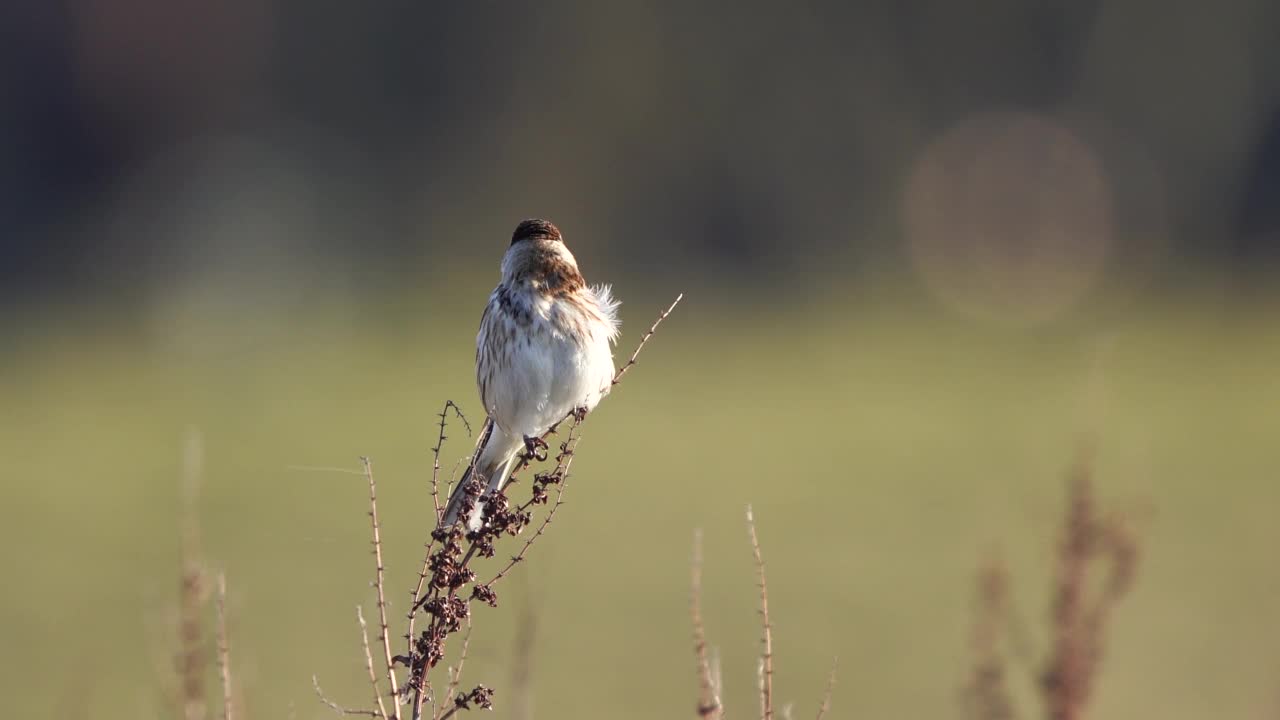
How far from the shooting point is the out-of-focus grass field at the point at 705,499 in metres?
18.8

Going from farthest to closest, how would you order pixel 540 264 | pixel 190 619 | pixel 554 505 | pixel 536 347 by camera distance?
pixel 540 264
pixel 536 347
pixel 554 505
pixel 190 619

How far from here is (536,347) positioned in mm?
4711

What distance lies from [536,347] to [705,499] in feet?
76.7

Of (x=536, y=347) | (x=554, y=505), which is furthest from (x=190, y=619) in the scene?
(x=536, y=347)

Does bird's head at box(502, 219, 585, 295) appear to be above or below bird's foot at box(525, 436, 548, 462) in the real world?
above

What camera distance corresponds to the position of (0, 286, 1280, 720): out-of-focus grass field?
739 inches

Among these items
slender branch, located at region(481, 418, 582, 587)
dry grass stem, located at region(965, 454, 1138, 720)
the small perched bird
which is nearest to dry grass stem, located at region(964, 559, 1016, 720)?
dry grass stem, located at region(965, 454, 1138, 720)

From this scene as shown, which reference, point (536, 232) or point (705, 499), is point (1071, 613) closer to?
point (536, 232)

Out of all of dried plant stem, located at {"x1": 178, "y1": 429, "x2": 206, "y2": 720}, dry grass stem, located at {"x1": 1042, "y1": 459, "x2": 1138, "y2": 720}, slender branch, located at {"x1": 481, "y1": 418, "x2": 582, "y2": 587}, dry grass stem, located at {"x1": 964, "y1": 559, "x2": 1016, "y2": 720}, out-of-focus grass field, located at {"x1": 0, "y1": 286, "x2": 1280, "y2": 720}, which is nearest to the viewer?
dried plant stem, located at {"x1": 178, "y1": 429, "x2": 206, "y2": 720}

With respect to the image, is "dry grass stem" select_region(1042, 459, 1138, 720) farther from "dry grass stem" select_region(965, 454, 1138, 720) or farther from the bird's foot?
the bird's foot

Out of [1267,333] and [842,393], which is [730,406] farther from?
[1267,333]

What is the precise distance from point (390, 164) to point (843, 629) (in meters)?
28.9

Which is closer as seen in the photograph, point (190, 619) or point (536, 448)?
point (190, 619)

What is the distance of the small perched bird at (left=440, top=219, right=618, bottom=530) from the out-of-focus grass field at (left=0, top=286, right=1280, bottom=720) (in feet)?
3.61
